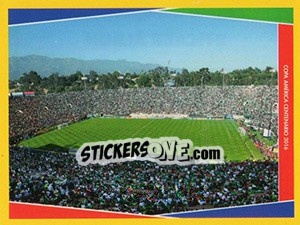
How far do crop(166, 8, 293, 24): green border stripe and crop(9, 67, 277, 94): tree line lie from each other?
901mm

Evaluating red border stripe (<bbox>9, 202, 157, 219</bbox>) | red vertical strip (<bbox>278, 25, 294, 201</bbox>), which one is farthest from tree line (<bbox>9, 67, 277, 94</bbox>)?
red border stripe (<bbox>9, 202, 157, 219</bbox>)

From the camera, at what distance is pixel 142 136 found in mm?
8844

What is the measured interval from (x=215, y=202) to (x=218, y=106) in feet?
5.75

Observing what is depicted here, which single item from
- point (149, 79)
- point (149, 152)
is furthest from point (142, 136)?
point (149, 79)

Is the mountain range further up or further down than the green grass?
further up

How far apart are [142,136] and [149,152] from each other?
0.31 m

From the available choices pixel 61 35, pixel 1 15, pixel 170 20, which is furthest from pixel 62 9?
pixel 170 20

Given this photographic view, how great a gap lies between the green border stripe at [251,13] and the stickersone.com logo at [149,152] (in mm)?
2247

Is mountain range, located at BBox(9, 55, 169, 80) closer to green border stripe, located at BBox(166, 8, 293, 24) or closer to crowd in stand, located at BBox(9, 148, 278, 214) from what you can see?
green border stripe, located at BBox(166, 8, 293, 24)

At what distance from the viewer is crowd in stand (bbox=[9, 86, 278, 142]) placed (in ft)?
29.4

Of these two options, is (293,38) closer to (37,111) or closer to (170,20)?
(170,20)

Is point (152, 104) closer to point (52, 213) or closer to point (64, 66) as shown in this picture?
point (64, 66)

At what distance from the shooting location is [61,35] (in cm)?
865

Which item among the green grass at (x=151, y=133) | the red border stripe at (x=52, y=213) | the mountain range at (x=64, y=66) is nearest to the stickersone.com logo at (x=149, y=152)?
the green grass at (x=151, y=133)
